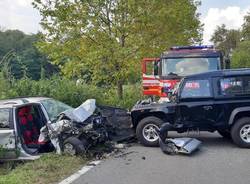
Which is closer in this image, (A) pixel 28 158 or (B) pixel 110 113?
(A) pixel 28 158

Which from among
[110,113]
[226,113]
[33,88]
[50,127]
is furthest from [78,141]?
[33,88]

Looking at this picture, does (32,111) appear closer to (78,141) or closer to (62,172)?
(78,141)

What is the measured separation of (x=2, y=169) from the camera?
9828 millimetres

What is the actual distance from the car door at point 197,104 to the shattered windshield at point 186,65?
4155mm

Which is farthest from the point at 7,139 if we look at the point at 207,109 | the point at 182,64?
the point at 182,64

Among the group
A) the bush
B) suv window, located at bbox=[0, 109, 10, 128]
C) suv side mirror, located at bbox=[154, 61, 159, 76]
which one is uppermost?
suv side mirror, located at bbox=[154, 61, 159, 76]

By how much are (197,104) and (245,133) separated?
4.15ft

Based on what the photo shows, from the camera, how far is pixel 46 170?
8234 millimetres

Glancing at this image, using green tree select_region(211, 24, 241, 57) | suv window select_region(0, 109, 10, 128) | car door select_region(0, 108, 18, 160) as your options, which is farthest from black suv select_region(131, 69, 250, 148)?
green tree select_region(211, 24, 241, 57)

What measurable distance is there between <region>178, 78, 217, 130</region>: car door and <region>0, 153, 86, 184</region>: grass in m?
2.76

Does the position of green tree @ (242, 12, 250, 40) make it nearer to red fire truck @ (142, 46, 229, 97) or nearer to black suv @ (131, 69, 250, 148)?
red fire truck @ (142, 46, 229, 97)

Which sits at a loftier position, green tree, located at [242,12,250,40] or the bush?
green tree, located at [242,12,250,40]

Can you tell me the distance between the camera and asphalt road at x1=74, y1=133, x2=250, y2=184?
7.42 metres

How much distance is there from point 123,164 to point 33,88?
7.69 m
